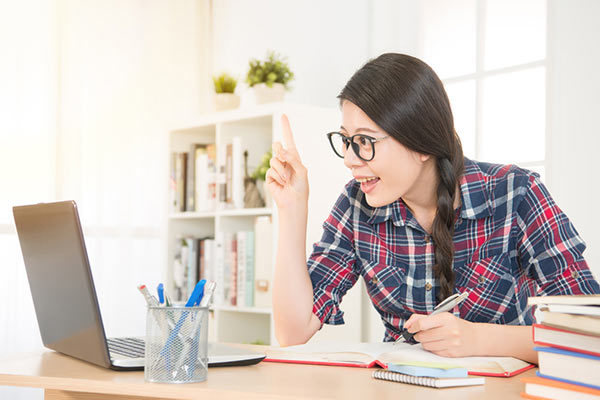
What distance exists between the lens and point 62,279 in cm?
108

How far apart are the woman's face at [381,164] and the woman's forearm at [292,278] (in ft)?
0.51

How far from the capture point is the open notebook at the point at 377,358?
1.04m

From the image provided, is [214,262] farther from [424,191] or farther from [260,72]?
[424,191]

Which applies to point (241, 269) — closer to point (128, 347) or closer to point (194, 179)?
point (194, 179)

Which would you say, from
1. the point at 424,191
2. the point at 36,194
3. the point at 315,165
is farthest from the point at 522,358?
the point at 36,194

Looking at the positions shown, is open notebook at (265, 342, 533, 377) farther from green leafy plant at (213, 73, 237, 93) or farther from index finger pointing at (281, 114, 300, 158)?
green leafy plant at (213, 73, 237, 93)

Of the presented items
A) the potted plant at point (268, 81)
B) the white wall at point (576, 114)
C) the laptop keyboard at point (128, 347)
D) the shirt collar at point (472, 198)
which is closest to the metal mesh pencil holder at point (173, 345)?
the laptop keyboard at point (128, 347)

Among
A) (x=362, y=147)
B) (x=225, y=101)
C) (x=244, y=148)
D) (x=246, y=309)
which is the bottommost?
(x=246, y=309)

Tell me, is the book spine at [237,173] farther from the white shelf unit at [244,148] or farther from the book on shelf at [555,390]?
the book on shelf at [555,390]

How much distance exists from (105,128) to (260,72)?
0.87 m

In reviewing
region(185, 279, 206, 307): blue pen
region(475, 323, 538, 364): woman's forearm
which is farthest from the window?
region(185, 279, 206, 307): blue pen

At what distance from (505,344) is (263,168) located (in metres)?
1.85

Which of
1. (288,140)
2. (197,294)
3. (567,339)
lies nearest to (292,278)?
(288,140)

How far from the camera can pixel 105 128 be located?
3297 millimetres
